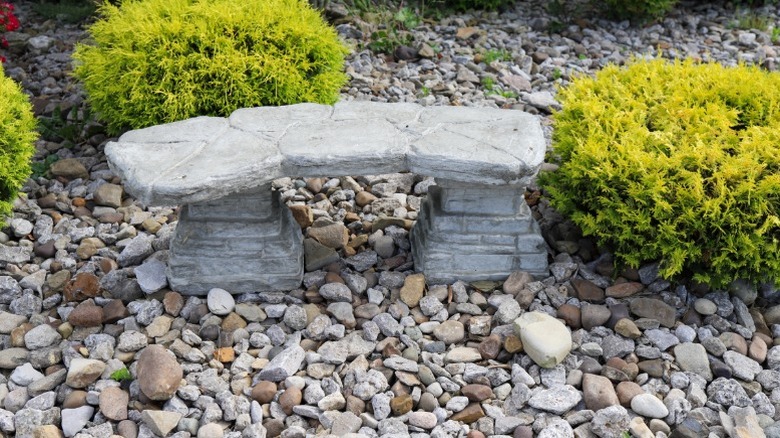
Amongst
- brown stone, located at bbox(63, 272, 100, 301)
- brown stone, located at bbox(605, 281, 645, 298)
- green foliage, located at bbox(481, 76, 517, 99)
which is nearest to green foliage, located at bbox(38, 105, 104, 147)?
brown stone, located at bbox(63, 272, 100, 301)

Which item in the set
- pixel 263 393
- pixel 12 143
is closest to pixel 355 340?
pixel 263 393

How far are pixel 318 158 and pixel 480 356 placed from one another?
1002 millimetres

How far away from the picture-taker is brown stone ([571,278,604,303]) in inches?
129

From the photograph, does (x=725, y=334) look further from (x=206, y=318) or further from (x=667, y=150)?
(x=206, y=318)

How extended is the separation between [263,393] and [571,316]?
51.2 inches

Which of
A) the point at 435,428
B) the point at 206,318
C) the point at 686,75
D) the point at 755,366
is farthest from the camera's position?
the point at 686,75

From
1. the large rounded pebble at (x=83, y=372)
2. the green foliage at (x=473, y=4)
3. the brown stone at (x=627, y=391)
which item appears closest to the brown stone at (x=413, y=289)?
the brown stone at (x=627, y=391)

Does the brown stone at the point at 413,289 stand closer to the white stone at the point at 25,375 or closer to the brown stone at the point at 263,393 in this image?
the brown stone at the point at 263,393

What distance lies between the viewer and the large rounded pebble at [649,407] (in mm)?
2693

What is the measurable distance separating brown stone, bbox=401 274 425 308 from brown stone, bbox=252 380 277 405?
74cm

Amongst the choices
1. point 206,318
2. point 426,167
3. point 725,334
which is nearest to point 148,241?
point 206,318

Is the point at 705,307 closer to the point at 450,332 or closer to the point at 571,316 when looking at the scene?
the point at 571,316

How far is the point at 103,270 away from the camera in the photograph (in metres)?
3.49

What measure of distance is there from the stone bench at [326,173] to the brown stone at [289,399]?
0.66 metres
